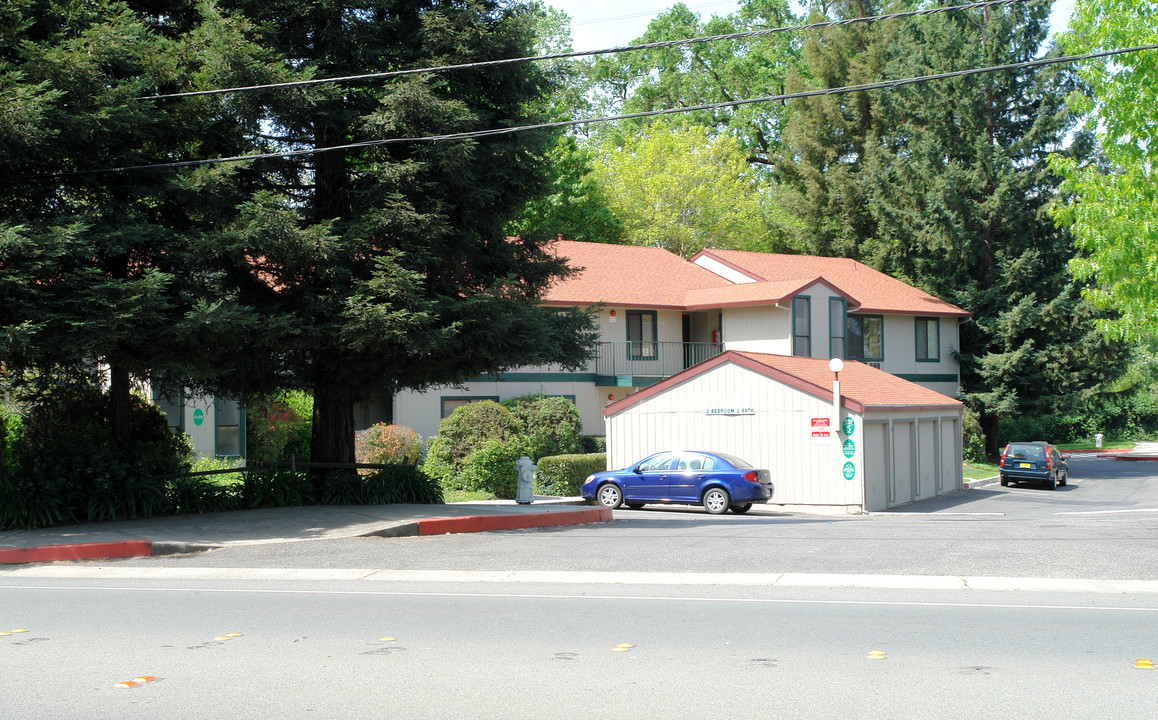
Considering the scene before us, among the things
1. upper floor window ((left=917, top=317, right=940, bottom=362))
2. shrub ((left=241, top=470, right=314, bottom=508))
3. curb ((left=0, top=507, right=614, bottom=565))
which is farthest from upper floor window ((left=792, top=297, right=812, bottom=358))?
shrub ((left=241, top=470, right=314, bottom=508))

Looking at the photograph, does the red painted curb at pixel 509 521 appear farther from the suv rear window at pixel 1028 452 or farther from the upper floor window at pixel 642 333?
the suv rear window at pixel 1028 452

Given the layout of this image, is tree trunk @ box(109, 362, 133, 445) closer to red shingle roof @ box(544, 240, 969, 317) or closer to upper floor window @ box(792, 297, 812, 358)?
red shingle roof @ box(544, 240, 969, 317)

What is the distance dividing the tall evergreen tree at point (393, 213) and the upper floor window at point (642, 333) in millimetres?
17373

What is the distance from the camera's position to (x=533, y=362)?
17.4m

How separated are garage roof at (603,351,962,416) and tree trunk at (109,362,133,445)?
47.6ft

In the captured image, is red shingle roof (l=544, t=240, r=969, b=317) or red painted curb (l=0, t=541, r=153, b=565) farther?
red shingle roof (l=544, t=240, r=969, b=317)

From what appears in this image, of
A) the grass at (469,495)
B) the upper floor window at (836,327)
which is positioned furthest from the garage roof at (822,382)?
the grass at (469,495)

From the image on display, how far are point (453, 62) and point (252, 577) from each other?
900 centimetres

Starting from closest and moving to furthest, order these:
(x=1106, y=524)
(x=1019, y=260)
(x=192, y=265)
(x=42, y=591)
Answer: (x=42, y=591) < (x=192, y=265) < (x=1106, y=524) < (x=1019, y=260)

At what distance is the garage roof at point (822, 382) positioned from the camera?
2544cm

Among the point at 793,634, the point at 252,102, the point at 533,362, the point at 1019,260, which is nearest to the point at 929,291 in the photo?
the point at 1019,260

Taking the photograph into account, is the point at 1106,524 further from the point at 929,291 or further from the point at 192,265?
the point at 929,291

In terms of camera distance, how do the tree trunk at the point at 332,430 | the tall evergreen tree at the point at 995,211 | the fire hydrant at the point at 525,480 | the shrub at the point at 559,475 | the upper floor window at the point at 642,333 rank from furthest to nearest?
the tall evergreen tree at the point at 995,211, the upper floor window at the point at 642,333, the shrub at the point at 559,475, the fire hydrant at the point at 525,480, the tree trunk at the point at 332,430

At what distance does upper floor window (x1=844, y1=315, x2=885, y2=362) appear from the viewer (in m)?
40.1
